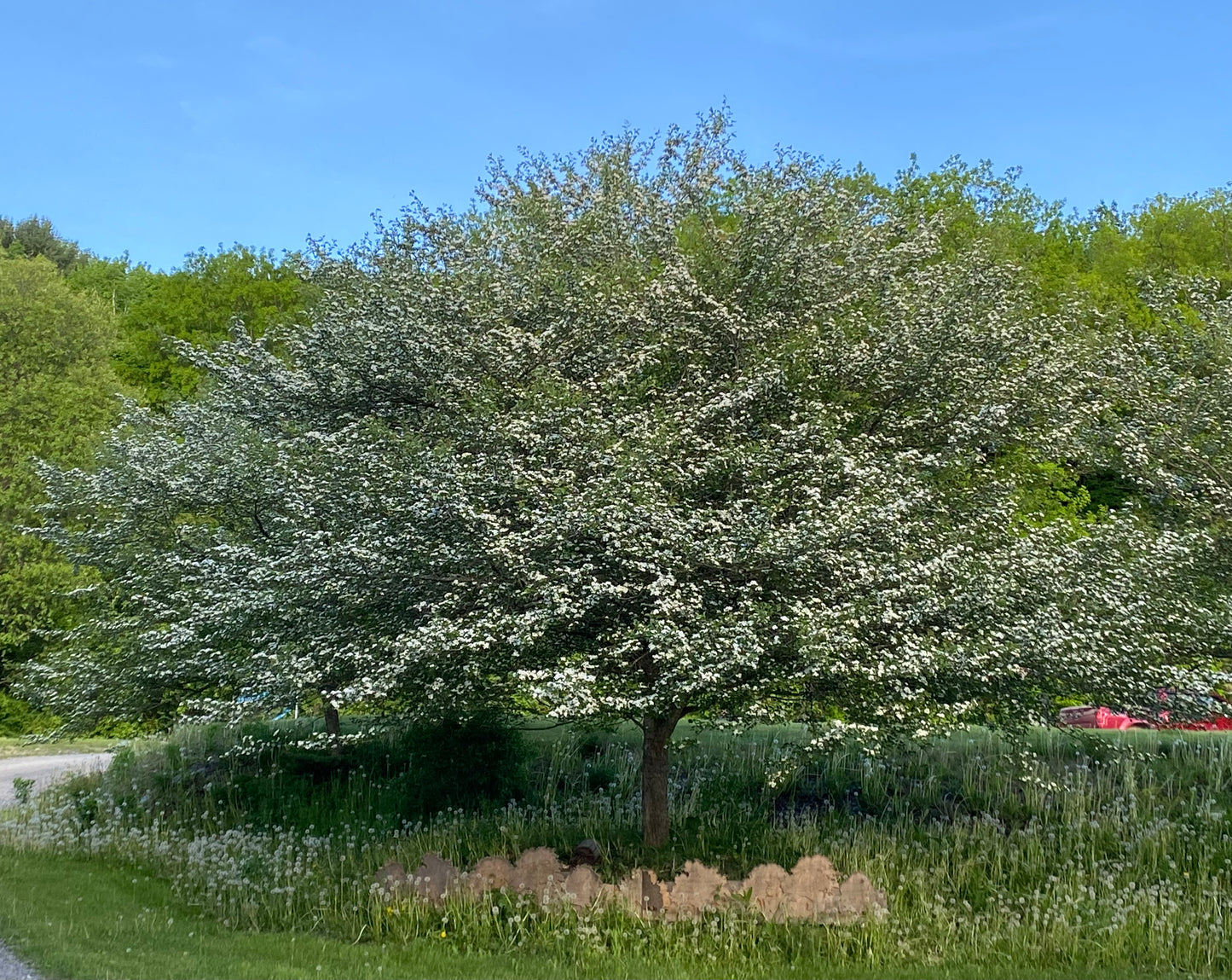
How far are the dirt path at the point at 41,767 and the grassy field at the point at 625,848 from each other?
71.9 inches

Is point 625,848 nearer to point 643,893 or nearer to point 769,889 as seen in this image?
point 643,893

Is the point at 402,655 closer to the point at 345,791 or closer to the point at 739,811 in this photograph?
the point at 739,811

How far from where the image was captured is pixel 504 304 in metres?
12.0

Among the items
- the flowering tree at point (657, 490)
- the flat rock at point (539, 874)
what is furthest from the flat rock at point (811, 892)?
the flat rock at point (539, 874)

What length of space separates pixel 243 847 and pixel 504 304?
272 inches

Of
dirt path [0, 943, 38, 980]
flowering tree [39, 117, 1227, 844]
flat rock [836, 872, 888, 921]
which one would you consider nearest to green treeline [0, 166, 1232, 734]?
flowering tree [39, 117, 1227, 844]

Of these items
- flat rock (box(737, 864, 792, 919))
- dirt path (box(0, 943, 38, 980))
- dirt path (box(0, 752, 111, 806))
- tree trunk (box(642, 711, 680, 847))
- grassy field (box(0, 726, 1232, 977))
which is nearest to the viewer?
dirt path (box(0, 943, 38, 980))

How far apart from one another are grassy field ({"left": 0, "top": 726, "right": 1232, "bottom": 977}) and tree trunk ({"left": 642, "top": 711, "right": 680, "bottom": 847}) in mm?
259

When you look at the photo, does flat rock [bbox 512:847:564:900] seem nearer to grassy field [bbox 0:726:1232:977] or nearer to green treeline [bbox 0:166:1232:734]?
grassy field [bbox 0:726:1232:977]

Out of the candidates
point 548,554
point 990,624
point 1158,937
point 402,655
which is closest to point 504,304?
point 548,554

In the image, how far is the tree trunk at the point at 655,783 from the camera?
10.7 metres

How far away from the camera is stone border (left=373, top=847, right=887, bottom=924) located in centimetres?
860

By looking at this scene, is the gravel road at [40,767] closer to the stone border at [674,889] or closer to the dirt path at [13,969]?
the dirt path at [13,969]

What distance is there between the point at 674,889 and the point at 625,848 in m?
2.13
